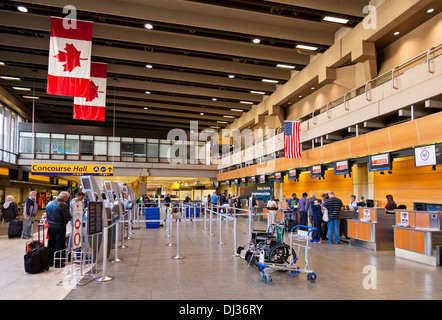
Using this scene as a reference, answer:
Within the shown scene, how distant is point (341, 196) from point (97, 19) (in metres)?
15.4

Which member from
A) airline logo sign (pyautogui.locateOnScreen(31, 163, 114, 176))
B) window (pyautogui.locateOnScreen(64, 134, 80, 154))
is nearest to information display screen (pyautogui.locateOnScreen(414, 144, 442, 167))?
airline logo sign (pyautogui.locateOnScreen(31, 163, 114, 176))

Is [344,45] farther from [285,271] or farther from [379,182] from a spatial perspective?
[285,271]

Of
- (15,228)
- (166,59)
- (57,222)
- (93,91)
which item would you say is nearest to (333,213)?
(57,222)

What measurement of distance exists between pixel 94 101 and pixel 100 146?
18.4m

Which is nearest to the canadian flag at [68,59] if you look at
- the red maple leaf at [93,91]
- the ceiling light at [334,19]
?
the red maple leaf at [93,91]

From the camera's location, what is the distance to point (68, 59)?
12.6 m

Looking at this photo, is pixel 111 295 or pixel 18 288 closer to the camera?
pixel 111 295

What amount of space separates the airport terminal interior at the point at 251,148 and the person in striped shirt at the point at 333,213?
56mm

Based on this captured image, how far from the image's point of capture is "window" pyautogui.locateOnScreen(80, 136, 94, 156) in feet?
109

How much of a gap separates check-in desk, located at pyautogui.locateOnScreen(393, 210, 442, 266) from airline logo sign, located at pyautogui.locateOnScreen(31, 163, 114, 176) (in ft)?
68.3

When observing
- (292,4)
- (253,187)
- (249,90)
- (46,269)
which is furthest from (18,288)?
(253,187)

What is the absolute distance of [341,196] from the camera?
58.5 feet

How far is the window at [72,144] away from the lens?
32625mm

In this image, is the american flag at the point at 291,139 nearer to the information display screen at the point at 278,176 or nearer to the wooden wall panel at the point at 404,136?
the information display screen at the point at 278,176
